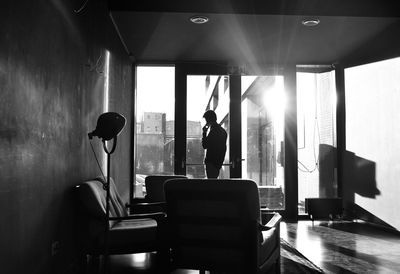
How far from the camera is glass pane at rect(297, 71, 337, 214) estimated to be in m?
7.16

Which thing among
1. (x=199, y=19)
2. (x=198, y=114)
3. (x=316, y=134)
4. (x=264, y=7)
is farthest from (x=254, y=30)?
(x=316, y=134)

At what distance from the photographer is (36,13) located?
8.16 ft

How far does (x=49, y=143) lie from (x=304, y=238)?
Result: 368 cm

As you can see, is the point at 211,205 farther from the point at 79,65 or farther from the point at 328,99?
the point at 328,99

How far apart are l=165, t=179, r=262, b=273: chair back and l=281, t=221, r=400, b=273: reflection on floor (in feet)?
5.24

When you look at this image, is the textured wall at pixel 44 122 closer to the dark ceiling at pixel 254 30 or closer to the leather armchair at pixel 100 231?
the leather armchair at pixel 100 231

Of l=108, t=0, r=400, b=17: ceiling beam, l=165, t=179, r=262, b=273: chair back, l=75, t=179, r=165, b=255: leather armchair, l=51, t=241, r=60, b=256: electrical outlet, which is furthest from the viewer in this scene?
l=108, t=0, r=400, b=17: ceiling beam

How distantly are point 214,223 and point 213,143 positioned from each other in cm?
314

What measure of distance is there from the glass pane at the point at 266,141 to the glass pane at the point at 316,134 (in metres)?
0.37

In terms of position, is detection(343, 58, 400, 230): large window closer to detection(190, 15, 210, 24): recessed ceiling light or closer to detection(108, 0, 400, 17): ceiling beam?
detection(108, 0, 400, 17): ceiling beam

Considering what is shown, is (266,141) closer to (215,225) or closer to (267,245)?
(267,245)

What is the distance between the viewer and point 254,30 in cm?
543

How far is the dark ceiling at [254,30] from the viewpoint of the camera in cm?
487

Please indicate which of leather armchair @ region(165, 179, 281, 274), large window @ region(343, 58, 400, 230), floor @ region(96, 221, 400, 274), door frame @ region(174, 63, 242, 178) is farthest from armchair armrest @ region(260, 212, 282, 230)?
door frame @ region(174, 63, 242, 178)
